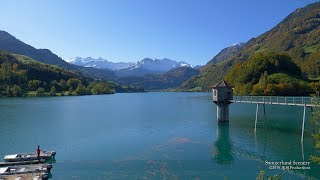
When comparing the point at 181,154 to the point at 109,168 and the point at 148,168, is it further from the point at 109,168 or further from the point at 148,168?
the point at 109,168

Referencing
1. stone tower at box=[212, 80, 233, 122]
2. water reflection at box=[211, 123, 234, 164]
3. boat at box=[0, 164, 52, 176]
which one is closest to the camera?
boat at box=[0, 164, 52, 176]

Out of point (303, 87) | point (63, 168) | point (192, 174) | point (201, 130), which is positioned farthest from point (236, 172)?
point (303, 87)

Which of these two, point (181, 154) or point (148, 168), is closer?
point (148, 168)

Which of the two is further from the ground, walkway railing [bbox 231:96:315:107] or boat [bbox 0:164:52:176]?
walkway railing [bbox 231:96:315:107]

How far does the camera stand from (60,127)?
89438 mm

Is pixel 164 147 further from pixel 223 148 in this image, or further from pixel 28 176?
pixel 28 176

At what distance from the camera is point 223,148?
2331 inches

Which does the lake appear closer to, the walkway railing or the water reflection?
the water reflection

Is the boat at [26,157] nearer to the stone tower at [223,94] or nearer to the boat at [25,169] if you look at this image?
the boat at [25,169]

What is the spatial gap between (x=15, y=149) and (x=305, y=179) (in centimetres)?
4863

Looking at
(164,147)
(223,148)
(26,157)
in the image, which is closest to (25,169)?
(26,157)

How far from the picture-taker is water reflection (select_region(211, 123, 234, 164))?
51094 mm

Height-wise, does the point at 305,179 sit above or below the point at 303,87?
below

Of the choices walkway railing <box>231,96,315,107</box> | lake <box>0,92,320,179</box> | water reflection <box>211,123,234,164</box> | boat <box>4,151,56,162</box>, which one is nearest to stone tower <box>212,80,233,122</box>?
walkway railing <box>231,96,315,107</box>
